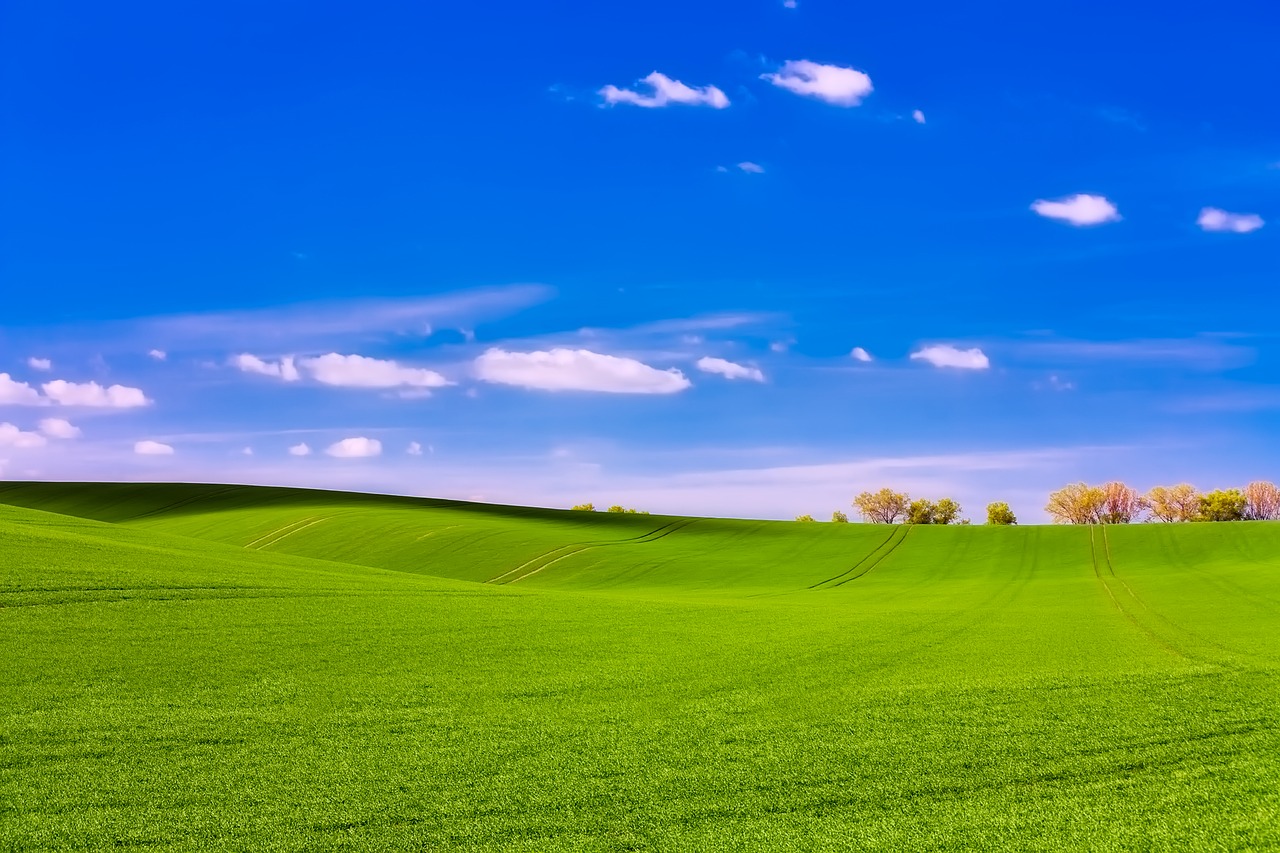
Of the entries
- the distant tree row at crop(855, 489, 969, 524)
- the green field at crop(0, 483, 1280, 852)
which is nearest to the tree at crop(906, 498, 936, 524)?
the distant tree row at crop(855, 489, 969, 524)

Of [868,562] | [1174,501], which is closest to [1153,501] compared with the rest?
[1174,501]

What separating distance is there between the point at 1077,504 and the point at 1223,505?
16128 mm

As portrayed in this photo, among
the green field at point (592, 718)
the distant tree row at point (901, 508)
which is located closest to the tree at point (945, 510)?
the distant tree row at point (901, 508)

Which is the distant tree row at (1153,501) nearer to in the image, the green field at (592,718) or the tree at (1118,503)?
the tree at (1118,503)

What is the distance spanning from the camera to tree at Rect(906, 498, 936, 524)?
12494 cm

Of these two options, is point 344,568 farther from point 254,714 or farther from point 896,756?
point 896,756

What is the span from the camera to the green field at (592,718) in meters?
7.66

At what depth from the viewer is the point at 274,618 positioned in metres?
17.3

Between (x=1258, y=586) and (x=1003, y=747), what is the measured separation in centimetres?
3007

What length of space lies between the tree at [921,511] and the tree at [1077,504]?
15.3 meters

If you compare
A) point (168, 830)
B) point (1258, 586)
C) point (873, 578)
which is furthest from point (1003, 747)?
point (873, 578)

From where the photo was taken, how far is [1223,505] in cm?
10994

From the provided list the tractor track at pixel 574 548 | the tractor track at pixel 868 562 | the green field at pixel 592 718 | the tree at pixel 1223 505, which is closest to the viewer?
the green field at pixel 592 718

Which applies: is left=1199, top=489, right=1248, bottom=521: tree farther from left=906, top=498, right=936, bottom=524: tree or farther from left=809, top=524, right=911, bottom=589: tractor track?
left=809, top=524, right=911, bottom=589: tractor track
